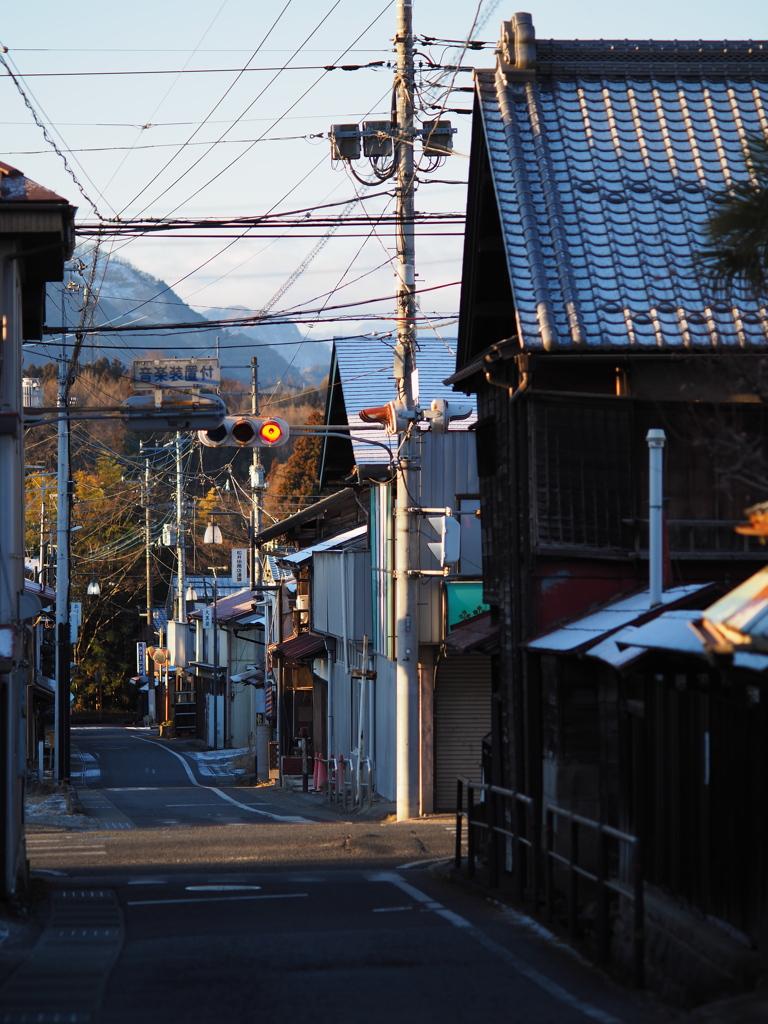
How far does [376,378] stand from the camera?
2647 centimetres

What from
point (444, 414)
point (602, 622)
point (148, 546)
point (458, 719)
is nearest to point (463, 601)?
point (458, 719)

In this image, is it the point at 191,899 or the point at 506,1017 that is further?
the point at 191,899

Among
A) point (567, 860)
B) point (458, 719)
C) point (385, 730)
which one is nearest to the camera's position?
point (567, 860)

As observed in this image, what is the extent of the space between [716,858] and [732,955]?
1.04 metres

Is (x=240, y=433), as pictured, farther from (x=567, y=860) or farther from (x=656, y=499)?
(x=567, y=860)

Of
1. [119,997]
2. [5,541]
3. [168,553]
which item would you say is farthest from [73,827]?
[168,553]

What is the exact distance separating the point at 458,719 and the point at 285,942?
13.2 m

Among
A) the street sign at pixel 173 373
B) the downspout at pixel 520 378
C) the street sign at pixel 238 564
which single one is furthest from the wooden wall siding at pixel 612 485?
the street sign at pixel 238 564

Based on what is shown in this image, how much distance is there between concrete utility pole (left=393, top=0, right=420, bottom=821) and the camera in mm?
20141

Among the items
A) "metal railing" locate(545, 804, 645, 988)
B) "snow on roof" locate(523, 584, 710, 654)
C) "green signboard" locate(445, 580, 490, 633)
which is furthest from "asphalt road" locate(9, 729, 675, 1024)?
"green signboard" locate(445, 580, 490, 633)

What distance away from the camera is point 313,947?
1000 cm

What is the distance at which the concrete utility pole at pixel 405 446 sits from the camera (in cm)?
2014

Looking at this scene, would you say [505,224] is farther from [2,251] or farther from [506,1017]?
[506,1017]

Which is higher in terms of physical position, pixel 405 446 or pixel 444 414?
pixel 444 414
